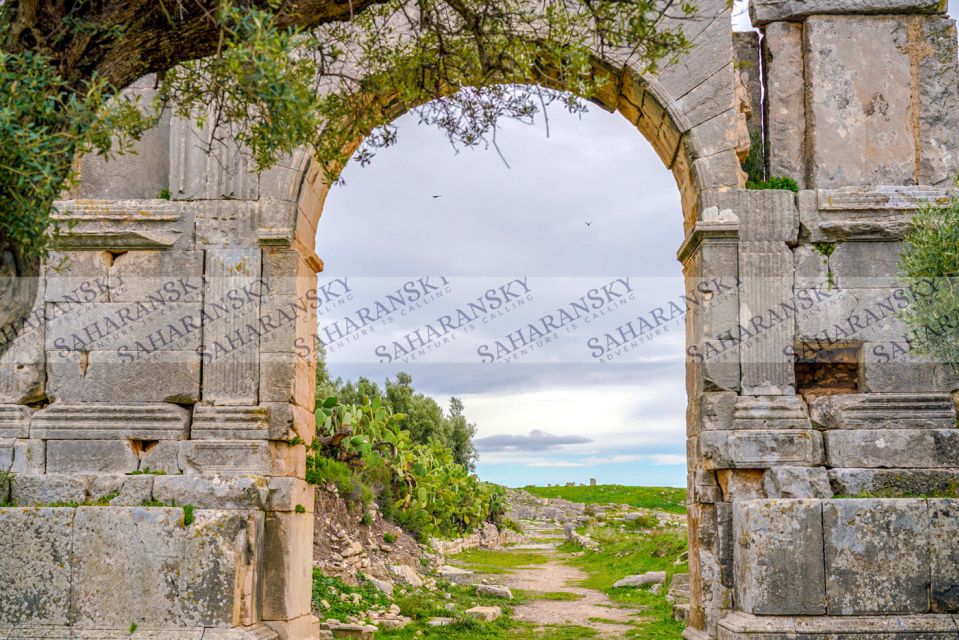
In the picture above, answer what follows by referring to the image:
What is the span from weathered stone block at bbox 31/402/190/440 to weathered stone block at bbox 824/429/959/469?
5.04 meters

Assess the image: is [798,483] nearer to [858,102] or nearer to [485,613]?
[858,102]

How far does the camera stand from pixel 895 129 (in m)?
7.58

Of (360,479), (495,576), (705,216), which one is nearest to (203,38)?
(705,216)

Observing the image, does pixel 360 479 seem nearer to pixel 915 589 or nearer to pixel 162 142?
pixel 162 142

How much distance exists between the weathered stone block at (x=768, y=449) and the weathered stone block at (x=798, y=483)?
84 millimetres

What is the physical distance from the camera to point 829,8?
303 inches

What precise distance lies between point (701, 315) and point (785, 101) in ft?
6.56

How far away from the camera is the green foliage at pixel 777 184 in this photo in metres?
7.46

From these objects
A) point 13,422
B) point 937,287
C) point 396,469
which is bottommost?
point 396,469

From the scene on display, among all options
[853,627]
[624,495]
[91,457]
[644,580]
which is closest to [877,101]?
[853,627]

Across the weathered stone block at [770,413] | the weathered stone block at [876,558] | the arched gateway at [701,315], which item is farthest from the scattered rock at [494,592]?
the weathered stone block at [876,558]

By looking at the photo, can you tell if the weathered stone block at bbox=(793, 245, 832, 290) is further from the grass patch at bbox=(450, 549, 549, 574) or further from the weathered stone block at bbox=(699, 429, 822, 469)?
the grass patch at bbox=(450, 549, 549, 574)

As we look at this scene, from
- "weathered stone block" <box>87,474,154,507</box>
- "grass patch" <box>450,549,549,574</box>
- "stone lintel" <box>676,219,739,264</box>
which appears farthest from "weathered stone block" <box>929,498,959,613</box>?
"grass patch" <box>450,549,549,574</box>

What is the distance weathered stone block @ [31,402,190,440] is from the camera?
23.4ft
